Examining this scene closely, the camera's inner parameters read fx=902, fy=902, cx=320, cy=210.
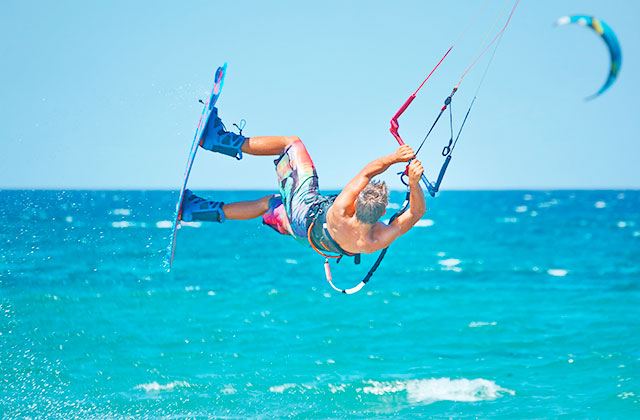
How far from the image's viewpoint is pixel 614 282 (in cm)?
2503

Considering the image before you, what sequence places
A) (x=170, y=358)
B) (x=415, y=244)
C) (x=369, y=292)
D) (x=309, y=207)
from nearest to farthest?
(x=309, y=207)
(x=170, y=358)
(x=369, y=292)
(x=415, y=244)

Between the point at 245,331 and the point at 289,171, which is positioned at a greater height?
the point at 289,171

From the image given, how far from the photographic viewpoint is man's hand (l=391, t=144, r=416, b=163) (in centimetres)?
662

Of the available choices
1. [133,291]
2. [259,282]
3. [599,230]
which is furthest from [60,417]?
[599,230]

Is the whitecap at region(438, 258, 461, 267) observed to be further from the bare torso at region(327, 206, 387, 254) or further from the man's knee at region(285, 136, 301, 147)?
the bare torso at region(327, 206, 387, 254)

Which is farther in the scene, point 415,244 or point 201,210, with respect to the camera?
point 415,244

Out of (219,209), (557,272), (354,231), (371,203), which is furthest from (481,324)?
(371,203)

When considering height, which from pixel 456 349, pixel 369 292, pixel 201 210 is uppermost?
pixel 201 210

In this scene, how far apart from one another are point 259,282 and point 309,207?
16464 mm

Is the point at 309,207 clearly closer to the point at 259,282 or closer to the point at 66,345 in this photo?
the point at 66,345

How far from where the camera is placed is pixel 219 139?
802 cm

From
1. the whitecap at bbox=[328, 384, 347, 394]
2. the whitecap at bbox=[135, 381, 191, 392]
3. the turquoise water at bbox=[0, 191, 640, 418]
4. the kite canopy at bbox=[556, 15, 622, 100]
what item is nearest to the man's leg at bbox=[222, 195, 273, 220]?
the kite canopy at bbox=[556, 15, 622, 100]

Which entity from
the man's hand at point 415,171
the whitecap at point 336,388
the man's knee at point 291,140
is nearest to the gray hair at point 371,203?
the man's hand at point 415,171

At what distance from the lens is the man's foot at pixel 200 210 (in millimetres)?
8055
